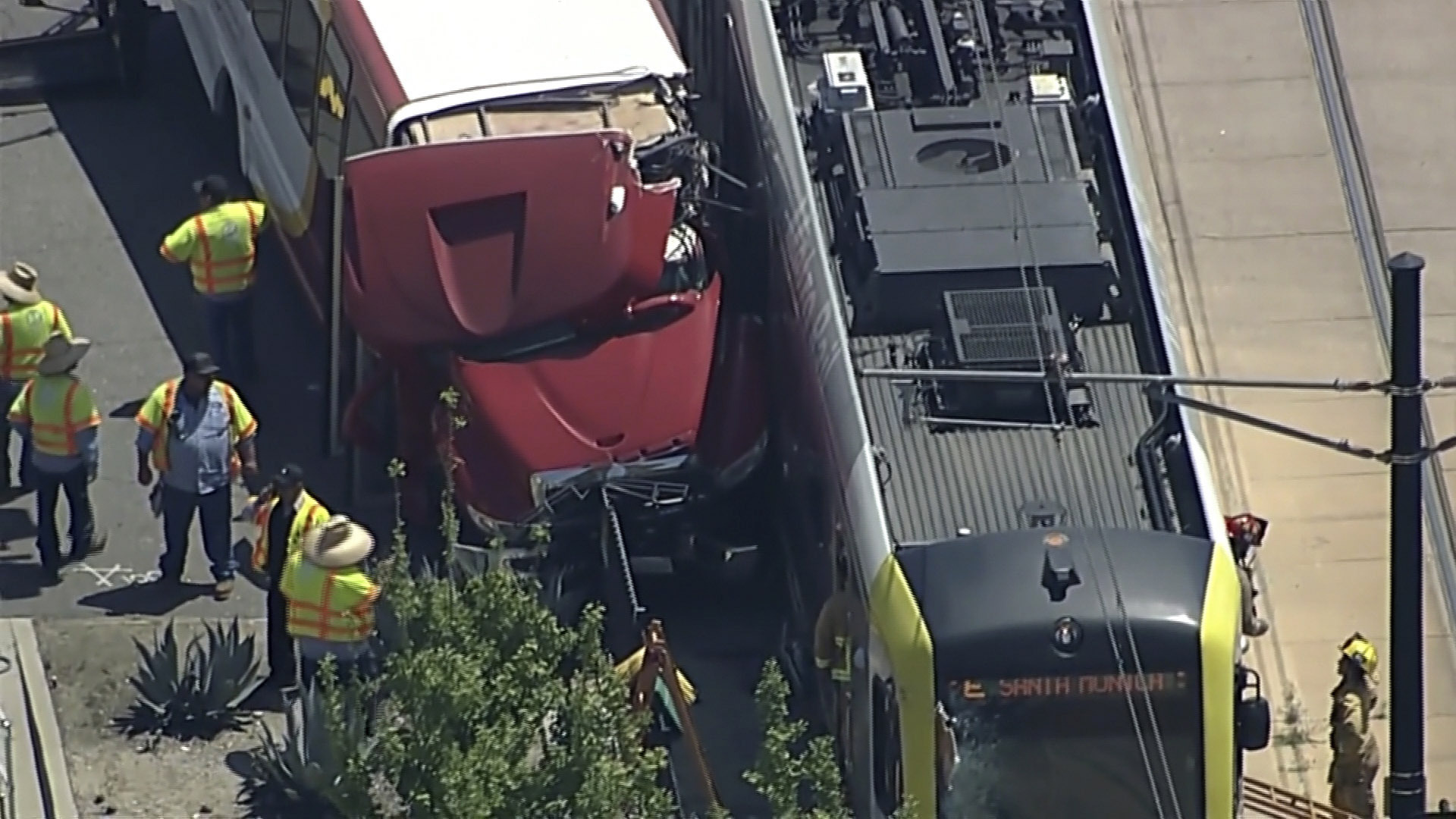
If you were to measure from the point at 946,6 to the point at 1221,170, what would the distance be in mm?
4335

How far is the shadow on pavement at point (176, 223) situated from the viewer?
65.2 ft

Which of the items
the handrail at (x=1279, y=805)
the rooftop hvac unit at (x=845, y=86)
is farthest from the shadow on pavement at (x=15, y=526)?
the handrail at (x=1279, y=805)

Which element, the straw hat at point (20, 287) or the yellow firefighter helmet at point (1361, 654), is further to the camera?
the straw hat at point (20, 287)

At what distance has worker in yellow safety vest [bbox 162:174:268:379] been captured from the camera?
19.4 metres

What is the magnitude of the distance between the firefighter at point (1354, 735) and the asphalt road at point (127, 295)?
5359mm

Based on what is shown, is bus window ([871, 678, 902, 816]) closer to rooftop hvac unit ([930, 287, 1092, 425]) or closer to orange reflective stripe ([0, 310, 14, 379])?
rooftop hvac unit ([930, 287, 1092, 425])

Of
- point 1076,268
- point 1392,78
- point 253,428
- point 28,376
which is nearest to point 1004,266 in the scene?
point 1076,268

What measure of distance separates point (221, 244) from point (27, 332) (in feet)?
4.70

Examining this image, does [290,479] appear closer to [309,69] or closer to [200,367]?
[200,367]

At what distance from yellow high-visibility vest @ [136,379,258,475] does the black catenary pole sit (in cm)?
626

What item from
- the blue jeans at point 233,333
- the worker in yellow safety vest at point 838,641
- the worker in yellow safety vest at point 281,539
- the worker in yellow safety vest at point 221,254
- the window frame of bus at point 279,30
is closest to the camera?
the worker in yellow safety vest at point 838,641

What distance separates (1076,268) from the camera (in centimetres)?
1691

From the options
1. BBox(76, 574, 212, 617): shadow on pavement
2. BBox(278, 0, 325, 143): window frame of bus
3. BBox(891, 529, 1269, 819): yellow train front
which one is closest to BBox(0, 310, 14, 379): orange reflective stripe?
BBox(76, 574, 212, 617): shadow on pavement

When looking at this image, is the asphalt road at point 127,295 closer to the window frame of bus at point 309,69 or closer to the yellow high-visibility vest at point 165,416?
the yellow high-visibility vest at point 165,416
